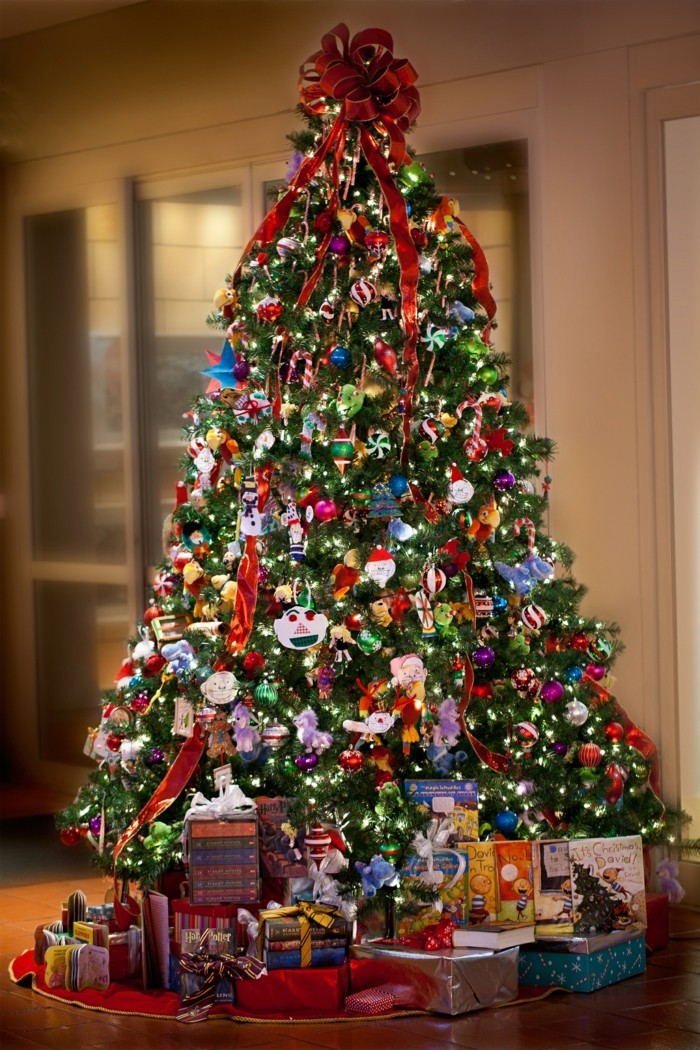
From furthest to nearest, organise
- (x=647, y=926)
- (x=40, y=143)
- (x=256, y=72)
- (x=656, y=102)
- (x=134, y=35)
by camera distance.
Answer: (x=40, y=143) → (x=134, y=35) → (x=256, y=72) → (x=656, y=102) → (x=647, y=926)

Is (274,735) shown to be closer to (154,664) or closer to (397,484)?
(154,664)

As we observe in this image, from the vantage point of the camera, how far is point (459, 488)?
12.7 feet

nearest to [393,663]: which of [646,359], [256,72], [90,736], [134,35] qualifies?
[90,736]

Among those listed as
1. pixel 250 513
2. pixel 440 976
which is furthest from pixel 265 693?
pixel 440 976

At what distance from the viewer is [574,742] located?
4.06 m

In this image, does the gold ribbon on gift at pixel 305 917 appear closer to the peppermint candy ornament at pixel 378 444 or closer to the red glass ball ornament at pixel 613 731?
the red glass ball ornament at pixel 613 731

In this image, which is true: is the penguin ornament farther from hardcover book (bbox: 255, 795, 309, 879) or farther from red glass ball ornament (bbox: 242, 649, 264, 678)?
hardcover book (bbox: 255, 795, 309, 879)

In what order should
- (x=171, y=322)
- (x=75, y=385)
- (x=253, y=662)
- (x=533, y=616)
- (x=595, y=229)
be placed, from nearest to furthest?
(x=253, y=662), (x=533, y=616), (x=595, y=229), (x=171, y=322), (x=75, y=385)

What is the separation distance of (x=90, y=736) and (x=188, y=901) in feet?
2.25

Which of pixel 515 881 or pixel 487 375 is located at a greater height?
pixel 487 375

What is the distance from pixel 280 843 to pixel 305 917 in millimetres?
221

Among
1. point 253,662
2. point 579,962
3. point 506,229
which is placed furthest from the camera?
point 506,229

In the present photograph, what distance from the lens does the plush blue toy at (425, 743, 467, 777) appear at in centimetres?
389

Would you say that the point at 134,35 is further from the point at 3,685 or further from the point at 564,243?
the point at 3,685
